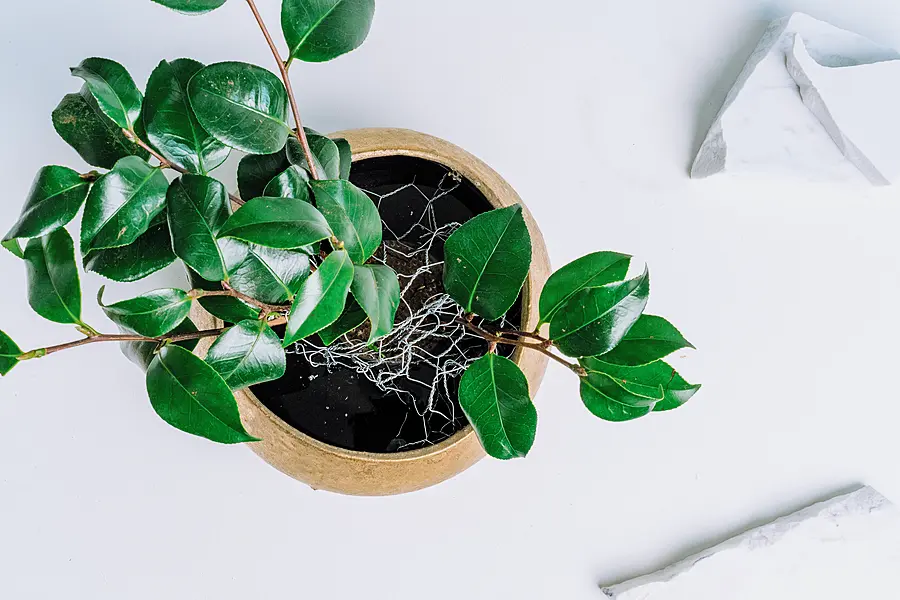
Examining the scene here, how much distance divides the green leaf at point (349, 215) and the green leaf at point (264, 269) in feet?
0.12

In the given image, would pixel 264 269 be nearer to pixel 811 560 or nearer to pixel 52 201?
pixel 52 201

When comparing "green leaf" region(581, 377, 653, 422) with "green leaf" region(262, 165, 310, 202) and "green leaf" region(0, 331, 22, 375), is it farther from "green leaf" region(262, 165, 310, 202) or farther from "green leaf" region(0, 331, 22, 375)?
"green leaf" region(0, 331, 22, 375)

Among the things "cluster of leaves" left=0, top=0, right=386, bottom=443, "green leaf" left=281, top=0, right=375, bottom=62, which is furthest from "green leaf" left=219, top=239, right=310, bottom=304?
"green leaf" left=281, top=0, right=375, bottom=62

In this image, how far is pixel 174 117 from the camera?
451mm

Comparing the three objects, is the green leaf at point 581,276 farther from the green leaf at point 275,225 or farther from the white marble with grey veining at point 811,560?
the white marble with grey veining at point 811,560

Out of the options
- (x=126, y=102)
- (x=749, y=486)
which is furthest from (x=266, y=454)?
(x=749, y=486)

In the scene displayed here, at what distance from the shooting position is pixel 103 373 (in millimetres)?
821

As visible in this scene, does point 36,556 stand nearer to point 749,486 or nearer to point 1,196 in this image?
point 1,196

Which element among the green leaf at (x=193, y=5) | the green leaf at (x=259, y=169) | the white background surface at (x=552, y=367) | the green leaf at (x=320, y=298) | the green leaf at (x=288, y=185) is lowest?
the white background surface at (x=552, y=367)

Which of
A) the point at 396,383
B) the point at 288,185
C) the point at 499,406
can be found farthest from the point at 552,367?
the point at 288,185

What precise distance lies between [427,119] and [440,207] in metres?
0.22

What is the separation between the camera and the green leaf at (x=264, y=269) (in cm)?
45

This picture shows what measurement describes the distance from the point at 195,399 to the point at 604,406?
235 mm

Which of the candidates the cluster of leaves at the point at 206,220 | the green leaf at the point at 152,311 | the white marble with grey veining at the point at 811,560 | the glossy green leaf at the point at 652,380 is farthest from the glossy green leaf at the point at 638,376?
the white marble with grey veining at the point at 811,560
